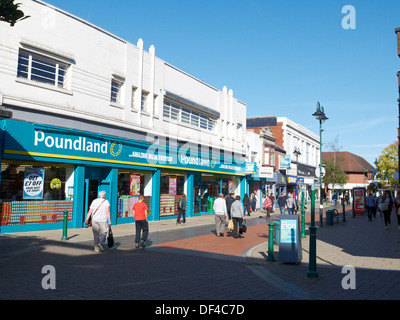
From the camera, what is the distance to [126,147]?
19.4m

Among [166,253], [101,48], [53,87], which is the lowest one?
[166,253]

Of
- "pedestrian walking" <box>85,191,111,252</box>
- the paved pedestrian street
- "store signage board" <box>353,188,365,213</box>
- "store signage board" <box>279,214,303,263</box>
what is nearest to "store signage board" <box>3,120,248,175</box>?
the paved pedestrian street

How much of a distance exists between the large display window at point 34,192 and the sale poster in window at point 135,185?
13.4 feet

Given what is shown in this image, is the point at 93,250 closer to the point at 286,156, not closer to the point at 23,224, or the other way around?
the point at 23,224

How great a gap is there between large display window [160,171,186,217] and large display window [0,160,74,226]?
693 centimetres

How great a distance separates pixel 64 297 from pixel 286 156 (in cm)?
3795

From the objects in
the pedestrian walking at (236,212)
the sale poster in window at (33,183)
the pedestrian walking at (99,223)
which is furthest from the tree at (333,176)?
the pedestrian walking at (99,223)

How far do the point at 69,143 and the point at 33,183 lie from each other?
224 cm

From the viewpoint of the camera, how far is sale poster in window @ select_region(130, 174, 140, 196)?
2029cm

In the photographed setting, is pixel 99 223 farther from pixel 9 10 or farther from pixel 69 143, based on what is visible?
pixel 69 143

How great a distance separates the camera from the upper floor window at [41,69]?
15094 mm

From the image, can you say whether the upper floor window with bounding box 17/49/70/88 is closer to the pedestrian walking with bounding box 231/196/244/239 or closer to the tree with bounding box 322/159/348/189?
the pedestrian walking with bounding box 231/196/244/239

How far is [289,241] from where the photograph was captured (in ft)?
31.3
